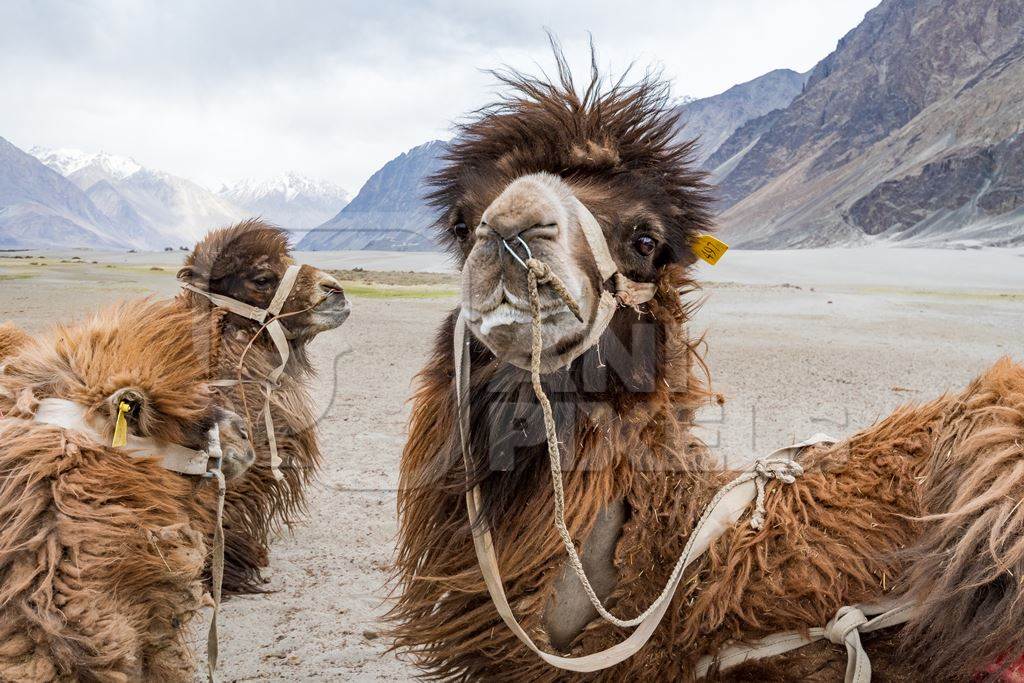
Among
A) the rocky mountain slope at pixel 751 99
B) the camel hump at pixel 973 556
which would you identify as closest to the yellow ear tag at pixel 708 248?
the camel hump at pixel 973 556

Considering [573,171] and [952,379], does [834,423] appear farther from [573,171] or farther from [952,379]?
[573,171]

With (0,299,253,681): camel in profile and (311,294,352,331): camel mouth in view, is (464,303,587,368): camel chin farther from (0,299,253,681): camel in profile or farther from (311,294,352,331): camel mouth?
(311,294,352,331): camel mouth

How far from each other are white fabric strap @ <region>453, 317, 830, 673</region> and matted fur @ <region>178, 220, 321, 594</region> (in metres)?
1.78

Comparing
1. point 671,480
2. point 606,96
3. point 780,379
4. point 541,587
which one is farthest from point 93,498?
point 780,379

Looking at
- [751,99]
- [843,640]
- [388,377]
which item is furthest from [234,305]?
[751,99]

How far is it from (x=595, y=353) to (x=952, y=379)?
9.46m

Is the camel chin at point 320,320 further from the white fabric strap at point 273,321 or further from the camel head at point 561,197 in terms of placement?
the camel head at point 561,197

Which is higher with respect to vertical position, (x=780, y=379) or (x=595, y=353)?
(x=595, y=353)

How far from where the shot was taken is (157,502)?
2.22 m

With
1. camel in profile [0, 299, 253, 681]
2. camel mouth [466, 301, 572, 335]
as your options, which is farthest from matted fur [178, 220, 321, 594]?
camel mouth [466, 301, 572, 335]

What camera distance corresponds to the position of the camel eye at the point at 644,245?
2.17m

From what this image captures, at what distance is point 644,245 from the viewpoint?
7.13 ft

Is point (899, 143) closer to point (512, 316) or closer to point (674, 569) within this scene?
point (674, 569)

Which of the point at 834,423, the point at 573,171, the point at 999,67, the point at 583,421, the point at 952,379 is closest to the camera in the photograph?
the point at 583,421
